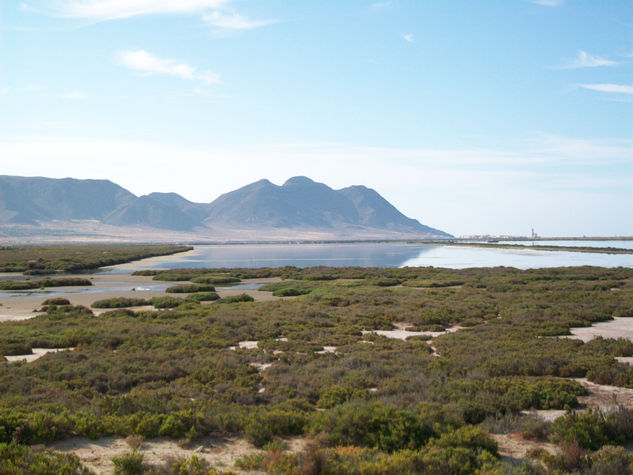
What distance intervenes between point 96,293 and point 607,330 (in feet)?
100

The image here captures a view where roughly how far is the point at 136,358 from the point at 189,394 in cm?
360

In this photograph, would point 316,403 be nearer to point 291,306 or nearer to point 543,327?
point 543,327

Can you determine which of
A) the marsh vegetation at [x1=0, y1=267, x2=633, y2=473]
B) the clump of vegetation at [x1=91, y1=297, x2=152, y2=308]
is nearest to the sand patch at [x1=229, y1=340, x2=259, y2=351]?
the marsh vegetation at [x1=0, y1=267, x2=633, y2=473]

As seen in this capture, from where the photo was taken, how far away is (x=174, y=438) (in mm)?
8156

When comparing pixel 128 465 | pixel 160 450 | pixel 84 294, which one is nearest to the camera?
pixel 128 465

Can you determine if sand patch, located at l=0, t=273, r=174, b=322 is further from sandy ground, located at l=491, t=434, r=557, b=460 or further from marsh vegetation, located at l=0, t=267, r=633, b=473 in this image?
sandy ground, located at l=491, t=434, r=557, b=460

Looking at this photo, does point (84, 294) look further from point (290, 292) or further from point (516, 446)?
point (516, 446)

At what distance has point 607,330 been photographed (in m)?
19.1

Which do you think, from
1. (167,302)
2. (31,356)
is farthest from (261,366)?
(167,302)

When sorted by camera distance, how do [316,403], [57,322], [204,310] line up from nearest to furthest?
[316,403] < [57,322] < [204,310]

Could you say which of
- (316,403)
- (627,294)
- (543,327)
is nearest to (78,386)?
(316,403)

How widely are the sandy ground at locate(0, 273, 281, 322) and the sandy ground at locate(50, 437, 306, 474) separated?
18.3 meters

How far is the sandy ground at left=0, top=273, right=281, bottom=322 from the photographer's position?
26.7 metres

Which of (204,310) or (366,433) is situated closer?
(366,433)
